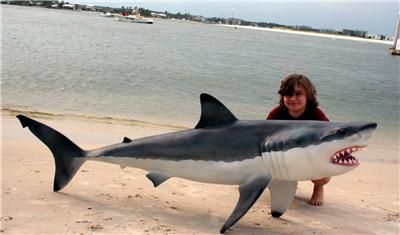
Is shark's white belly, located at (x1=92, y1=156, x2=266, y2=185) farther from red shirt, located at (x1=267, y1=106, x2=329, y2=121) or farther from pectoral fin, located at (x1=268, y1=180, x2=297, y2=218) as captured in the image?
red shirt, located at (x1=267, y1=106, x2=329, y2=121)

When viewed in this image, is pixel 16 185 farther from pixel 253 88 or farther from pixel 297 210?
pixel 253 88

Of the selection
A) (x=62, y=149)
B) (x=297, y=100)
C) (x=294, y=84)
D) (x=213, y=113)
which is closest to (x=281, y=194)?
(x=213, y=113)

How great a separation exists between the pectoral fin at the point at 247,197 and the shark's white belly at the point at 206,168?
0.07m

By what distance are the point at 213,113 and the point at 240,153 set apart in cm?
44

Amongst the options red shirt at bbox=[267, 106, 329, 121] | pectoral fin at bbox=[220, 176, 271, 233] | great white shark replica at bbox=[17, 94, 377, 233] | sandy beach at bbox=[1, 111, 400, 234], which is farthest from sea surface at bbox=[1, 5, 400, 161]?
pectoral fin at bbox=[220, 176, 271, 233]

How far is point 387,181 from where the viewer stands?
7.16 m

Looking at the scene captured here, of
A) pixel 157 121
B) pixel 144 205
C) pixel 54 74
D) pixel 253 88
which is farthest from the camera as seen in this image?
pixel 253 88

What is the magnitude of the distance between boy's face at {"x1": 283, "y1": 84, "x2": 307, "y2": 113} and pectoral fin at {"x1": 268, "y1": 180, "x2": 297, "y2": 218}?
101 centimetres

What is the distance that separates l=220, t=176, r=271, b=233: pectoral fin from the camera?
378cm

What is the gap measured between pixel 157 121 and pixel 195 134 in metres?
7.58

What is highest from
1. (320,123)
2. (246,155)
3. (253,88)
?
(320,123)

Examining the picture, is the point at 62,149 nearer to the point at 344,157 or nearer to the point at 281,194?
the point at 281,194

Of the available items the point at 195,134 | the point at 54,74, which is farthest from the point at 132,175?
the point at 54,74

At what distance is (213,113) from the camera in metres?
4.25
